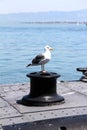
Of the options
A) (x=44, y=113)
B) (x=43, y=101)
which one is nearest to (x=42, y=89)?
(x=43, y=101)

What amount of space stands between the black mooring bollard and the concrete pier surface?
11 cm

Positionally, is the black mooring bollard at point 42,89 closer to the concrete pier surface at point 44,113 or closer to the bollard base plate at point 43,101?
the bollard base plate at point 43,101

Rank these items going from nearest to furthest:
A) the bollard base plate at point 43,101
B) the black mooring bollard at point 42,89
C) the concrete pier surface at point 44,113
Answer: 1. the concrete pier surface at point 44,113
2. the black mooring bollard at point 42,89
3. the bollard base plate at point 43,101

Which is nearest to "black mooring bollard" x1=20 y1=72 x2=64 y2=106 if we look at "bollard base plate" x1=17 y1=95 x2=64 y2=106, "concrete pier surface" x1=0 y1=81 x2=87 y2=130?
"bollard base plate" x1=17 y1=95 x2=64 y2=106

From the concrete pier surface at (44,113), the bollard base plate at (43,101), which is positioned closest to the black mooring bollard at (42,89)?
the bollard base plate at (43,101)

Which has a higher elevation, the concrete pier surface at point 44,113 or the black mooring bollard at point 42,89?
the black mooring bollard at point 42,89

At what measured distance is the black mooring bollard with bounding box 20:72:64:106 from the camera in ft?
26.1

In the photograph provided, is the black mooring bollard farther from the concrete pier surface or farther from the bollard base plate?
the concrete pier surface

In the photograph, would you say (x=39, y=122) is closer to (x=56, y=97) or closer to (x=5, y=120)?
(x=5, y=120)

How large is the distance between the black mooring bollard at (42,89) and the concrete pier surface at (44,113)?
0.37 ft

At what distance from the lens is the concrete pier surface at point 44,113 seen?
6.86m

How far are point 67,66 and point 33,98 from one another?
22641mm

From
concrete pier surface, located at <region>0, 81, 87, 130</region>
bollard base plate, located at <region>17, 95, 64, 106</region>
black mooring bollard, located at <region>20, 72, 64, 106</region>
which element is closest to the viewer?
concrete pier surface, located at <region>0, 81, 87, 130</region>

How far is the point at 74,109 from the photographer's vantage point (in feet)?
25.6
